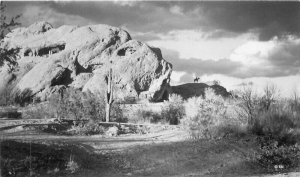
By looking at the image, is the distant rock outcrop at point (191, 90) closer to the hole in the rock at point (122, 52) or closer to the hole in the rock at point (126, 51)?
the hole in the rock at point (126, 51)

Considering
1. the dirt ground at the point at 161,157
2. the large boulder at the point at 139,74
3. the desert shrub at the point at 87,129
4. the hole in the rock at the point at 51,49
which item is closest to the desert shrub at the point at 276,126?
the dirt ground at the point at 161,157

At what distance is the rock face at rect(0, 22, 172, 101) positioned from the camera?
54.9 metres

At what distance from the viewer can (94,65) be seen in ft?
199

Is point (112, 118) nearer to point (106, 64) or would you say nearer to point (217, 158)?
point (217, 158)

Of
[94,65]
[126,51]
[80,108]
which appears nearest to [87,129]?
[80,108]

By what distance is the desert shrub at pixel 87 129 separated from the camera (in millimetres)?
21550

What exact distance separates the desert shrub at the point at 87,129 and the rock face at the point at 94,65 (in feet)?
93.5

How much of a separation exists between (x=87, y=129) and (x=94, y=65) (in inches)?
1567

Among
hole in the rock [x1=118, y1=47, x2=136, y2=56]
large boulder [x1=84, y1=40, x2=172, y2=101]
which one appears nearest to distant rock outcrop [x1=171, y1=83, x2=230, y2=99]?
large boulder [x1=84, y1=40, x2=172, y2=101]

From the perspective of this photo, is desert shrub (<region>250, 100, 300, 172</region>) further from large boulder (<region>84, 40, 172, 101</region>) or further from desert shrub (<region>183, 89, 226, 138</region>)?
large boulder (<region>84, 40, 172, 101</region>)

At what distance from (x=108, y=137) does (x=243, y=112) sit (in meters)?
7.63

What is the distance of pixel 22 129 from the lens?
1988 centimetres

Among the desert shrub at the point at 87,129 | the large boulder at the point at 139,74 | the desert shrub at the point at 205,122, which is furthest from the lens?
the large boulder at the point at 139,74

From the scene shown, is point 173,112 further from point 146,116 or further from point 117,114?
point 117,114
